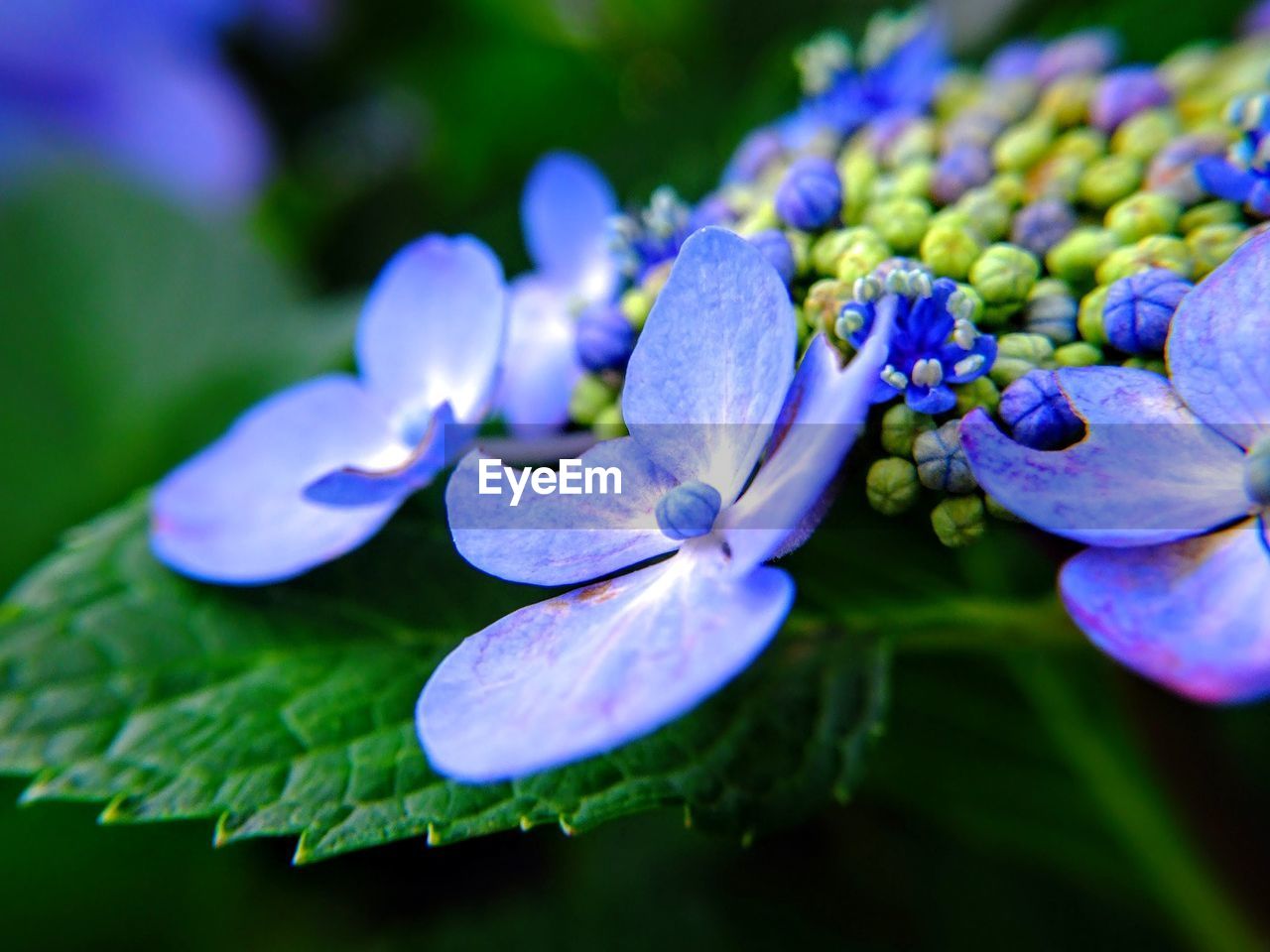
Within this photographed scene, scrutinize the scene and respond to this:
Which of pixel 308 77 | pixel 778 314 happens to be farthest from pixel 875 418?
pixel 308 77

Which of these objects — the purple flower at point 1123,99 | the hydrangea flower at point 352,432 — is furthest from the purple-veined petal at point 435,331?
the purple flower at point 1123,99

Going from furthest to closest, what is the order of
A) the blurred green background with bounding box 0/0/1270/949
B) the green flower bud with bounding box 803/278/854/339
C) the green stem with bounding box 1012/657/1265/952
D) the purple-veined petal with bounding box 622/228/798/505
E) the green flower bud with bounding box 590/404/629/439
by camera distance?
1. the blurred green background with bounding box 0/0/1270/949
2. the green stem with bounding box 1012/657/1265/952
3. the green flower bud with bounding box 590/404/629/439
4. the green flower bud with bounding box 803/278/854/339
5. the purple-veined petal with bounding box 622/228/798/505

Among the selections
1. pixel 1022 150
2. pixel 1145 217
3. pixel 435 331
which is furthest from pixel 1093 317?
pixel 435 331

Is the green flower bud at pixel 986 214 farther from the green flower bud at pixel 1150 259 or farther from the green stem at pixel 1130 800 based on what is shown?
the green stem at pixel 1130 800

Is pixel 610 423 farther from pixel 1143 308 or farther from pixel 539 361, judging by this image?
pixel 1143 308

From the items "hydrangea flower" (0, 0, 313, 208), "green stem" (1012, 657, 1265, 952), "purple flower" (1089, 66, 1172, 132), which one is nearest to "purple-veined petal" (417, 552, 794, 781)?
"purple flower" (1089, 66, 1172, 132)

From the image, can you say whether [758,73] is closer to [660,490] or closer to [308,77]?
[308,77]

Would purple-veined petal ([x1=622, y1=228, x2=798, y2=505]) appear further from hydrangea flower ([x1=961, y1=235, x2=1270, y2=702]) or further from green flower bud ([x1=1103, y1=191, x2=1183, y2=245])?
green flower bud ([x1=1103, y1=191, x2=1183, y2=245])
